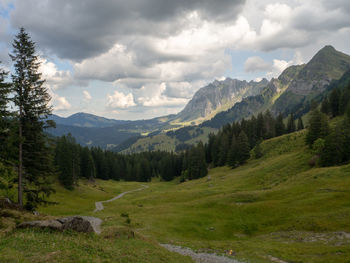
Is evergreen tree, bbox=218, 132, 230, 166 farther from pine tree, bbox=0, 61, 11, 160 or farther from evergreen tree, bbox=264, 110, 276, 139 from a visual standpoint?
pine tree, bbox=0, 61, 11, 160

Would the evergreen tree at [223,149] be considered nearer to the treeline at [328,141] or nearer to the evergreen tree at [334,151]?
the treeline at [328,141]

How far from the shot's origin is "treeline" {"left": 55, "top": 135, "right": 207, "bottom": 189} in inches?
4247

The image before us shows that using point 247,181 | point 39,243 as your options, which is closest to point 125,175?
point 247,181

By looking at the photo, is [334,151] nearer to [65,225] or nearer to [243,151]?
[243,151]

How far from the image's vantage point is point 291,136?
96.4 meters

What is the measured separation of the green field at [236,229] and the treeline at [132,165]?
4564cm

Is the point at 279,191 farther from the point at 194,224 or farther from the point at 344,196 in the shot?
the point at 194,224

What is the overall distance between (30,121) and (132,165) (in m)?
134

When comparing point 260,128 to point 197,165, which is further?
point 260,128

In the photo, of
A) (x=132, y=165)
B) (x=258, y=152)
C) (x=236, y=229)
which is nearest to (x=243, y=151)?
(x=258, y=152)

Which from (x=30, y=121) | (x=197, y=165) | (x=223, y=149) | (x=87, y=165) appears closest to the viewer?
(x=30, y=121)

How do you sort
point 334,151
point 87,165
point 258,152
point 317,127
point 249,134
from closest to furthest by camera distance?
point 334,151 < point 317,127 < point 258,152 < point 87,165 < point 249,134

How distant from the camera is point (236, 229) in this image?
115 feet

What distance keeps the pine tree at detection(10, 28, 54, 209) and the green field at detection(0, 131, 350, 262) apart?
1268 centimetres
